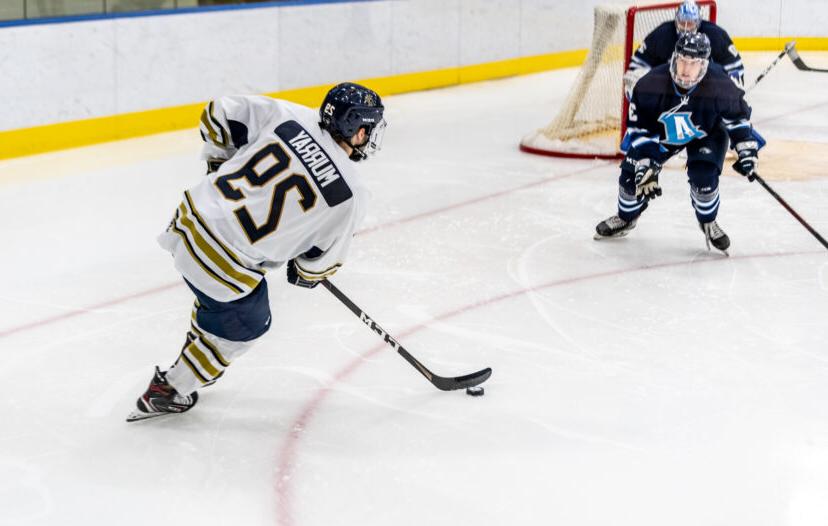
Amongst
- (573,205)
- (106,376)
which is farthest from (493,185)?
(106,376)

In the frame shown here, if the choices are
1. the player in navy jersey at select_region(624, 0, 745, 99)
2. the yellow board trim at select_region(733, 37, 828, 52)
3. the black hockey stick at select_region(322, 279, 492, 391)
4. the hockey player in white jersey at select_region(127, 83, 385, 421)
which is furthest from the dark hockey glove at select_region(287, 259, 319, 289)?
the yellow board trim at select_region(733, 37, 828, 52)

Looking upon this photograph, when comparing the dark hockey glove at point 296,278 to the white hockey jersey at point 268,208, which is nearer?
the white hockey jersey at point 268,208

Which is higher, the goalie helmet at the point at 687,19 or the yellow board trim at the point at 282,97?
the goalie helmet at the point at 687,19

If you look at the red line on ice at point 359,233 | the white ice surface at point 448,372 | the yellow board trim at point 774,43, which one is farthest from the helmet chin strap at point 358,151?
the yellow board trim at point 774,43

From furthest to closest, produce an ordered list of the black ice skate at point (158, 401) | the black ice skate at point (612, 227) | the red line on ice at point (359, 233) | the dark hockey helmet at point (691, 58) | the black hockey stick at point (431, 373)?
the black ice skate at point (612, 227) → the dark hockey helmet at point (691, 58) → the red line on ice at point (359, 233) → the black hockey stick at point (431, 373) → the black ice skate at point (158, 401)

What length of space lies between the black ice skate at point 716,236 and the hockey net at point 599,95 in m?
1.98

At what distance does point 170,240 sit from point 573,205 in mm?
2894

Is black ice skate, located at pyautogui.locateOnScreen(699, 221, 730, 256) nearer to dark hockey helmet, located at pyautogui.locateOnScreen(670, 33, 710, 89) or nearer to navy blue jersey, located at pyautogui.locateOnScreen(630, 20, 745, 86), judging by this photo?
dark hockey helmet, located at pyautogui.locateOnScreen(670, 33, 710, 89)

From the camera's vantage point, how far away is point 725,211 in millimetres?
5242

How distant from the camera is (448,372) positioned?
332 centimetres

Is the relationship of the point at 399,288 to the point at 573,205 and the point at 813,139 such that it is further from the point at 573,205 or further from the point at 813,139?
the point at 813,139

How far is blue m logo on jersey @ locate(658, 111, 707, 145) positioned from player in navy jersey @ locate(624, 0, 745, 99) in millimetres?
795

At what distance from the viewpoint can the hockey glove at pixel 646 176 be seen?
4395mm

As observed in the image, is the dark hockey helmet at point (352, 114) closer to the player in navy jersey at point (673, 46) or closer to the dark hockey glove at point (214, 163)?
the dark hockey glove at point (214, 163)
